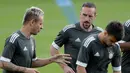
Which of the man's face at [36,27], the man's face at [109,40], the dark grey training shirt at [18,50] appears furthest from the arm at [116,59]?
the dark grey training shirt at [18,50]

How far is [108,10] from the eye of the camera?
2005 cm

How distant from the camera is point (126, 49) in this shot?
7.98 m

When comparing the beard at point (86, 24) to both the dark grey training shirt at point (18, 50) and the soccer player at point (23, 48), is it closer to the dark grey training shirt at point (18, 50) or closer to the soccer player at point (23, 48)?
the soccer player at point (23, 48)

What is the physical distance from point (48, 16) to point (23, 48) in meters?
12.1

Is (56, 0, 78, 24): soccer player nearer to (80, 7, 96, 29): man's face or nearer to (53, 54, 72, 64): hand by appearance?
(80, 7, 96, 29): man's face

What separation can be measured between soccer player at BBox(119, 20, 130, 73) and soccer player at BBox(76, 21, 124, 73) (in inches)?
38.4

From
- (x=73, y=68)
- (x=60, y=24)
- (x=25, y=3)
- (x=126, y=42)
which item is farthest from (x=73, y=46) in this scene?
(x=25, y=3)

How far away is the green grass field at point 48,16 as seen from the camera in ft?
51.3

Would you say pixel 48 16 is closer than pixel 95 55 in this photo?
No

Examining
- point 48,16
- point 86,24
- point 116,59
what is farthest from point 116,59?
point 48,16

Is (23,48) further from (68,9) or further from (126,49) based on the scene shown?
(68,9)

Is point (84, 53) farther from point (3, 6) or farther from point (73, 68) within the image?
point (3, 6)

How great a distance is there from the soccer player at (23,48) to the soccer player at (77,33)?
2.58ft

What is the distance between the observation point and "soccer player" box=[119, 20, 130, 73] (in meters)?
7.94
